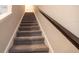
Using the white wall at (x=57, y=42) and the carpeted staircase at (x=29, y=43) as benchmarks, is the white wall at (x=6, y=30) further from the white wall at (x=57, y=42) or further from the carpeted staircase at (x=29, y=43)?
the white wall at (x=57, y=42)

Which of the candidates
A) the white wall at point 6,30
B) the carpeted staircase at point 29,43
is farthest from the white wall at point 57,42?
the white wall at point 6,30

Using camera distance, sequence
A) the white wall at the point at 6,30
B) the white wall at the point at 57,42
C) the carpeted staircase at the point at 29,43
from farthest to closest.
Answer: the carpeted staircase at the point at 29,43
the white wall at the point at 6,30
the white wall at the point at 57,42

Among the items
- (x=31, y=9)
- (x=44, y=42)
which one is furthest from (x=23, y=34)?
(x=31, y=9)

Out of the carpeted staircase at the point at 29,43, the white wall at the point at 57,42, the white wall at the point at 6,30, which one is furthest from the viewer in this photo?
the carpeted staircase at the point at 29,43

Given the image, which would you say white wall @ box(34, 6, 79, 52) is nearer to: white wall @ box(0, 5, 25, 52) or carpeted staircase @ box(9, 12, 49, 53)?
carpeted staircase @ box(9, 12, 49, 53)

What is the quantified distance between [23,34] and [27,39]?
0.46 metres

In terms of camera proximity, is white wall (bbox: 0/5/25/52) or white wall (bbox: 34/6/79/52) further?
white wall (bbox: 0/5/25/52)

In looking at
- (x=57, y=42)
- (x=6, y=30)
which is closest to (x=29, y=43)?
(x=6, y=30)

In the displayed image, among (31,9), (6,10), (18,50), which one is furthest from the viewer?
(31,9)

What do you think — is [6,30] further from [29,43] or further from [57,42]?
[57,42]

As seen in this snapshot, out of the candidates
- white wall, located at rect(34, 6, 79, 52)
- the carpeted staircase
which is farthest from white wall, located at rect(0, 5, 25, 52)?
white wall, located at rect(34, 6, 79, 52)
